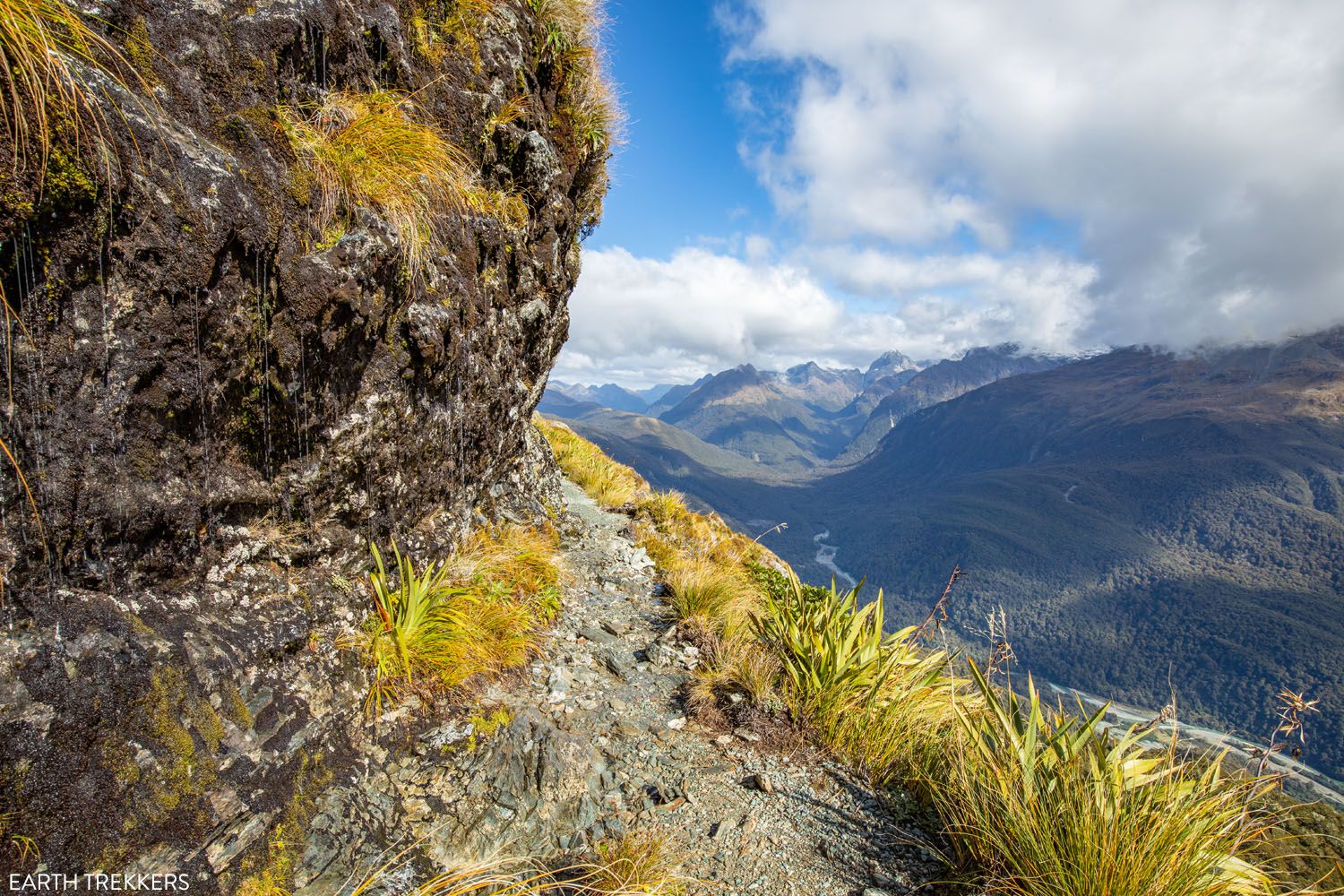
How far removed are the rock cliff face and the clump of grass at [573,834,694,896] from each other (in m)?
1.88

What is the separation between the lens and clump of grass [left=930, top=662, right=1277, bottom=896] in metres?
3.21

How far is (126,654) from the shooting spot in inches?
120

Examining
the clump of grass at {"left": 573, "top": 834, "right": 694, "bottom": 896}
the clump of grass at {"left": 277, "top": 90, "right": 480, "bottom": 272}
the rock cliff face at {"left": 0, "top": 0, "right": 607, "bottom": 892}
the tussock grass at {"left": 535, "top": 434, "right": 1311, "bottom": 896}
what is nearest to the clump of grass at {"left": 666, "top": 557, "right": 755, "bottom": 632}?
the tussock grass at {"left": 535, "top": 434, "right": 1311, "bottom": 896}

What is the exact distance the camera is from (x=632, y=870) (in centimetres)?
332

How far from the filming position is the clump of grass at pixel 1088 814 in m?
3.21

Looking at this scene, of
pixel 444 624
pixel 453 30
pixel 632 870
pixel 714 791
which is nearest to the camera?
pixel 632 870

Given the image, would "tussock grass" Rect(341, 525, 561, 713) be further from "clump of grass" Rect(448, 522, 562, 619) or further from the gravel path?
the gravel path

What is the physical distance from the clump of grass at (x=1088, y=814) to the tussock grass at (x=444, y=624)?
13.0ft

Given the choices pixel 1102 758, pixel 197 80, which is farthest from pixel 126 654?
pixel 1102 758

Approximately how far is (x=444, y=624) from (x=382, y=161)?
4199 mm

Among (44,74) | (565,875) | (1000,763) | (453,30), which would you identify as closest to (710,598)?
(1000,763)

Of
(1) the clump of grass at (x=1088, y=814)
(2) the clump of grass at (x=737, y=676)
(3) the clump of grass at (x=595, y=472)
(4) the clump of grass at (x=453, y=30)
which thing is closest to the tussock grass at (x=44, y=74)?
(4) the clump of grass at (x=453, y=30)

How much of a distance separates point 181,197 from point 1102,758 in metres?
7.01

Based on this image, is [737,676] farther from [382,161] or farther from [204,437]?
[382,161]
